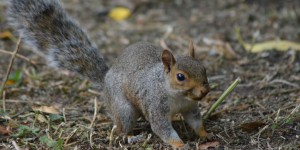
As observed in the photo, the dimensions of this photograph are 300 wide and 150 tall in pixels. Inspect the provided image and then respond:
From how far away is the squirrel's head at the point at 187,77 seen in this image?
3043mm

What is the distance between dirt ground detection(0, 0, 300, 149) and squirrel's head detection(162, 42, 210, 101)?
389 mm

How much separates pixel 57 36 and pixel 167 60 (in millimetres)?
1008

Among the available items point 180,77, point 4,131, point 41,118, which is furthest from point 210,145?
point 4,131

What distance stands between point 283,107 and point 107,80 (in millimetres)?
1234

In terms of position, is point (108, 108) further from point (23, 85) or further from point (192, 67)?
point (23, 85)

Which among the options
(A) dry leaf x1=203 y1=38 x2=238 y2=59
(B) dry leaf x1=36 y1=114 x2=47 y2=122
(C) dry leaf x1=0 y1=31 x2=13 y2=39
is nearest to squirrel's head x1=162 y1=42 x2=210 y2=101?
(B) dry leaf x1=36 y1=114 x2=47 y2=122

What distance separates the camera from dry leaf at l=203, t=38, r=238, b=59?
5.29 meters

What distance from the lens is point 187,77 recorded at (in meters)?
3.07

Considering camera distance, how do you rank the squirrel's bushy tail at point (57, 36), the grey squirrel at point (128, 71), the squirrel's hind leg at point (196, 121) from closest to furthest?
the grey squirrel at point (128, 71) → the squirrel's hind leg at point (196, 121) → the squirrel's bushy tail at point (57, 36)

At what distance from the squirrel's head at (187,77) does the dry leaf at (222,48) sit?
210 centimetres

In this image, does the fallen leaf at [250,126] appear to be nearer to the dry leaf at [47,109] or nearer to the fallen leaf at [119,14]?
the dry leaf at [47,109]

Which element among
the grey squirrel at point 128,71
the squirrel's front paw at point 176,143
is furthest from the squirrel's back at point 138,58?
the squirrel's front paw at point 176,143

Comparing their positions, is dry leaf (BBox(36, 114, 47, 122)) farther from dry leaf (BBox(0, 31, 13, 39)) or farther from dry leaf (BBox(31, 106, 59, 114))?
dry leaf (BBox(0, 31, 13, 39))

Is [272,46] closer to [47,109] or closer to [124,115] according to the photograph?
[124,115]
